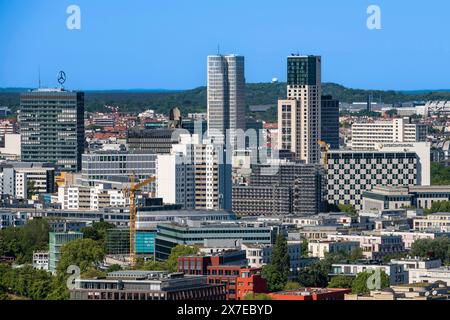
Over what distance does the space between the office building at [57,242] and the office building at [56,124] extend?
83.5 ft

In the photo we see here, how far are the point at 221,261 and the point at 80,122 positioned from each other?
36639 mm

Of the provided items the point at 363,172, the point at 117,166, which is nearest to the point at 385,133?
the point at 363,172

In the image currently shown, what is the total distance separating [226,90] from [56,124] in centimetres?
946

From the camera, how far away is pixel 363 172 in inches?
2282

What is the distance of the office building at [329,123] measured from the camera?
70312 millimetres

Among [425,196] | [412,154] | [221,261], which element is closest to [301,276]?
[221,261]

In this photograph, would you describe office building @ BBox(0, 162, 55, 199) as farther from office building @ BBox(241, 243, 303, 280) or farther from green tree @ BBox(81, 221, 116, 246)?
office building @ BBox(241, 243, 303, 280)

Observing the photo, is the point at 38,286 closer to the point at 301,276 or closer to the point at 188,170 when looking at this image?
the point at 301,276

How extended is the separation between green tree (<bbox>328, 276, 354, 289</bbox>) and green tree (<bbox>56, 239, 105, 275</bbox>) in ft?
16.8

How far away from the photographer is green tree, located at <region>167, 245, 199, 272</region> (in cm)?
3236

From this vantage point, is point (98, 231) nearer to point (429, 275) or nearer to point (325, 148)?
point (429, 275)

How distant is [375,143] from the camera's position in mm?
73312

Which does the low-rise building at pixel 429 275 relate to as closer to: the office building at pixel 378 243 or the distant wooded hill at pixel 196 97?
the office building at pixel 378 243

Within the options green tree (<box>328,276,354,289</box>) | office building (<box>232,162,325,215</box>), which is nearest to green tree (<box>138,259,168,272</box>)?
green tree (<box>328,276,354,289</box>)
